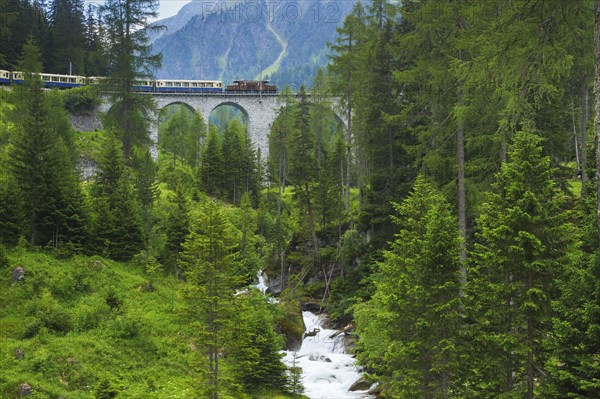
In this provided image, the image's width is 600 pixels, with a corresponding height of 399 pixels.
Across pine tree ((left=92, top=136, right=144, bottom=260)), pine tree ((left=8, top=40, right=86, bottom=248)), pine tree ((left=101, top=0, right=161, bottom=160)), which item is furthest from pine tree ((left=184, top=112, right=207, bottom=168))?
pine tree ((left=8, top=40, right=86, bottom=248))

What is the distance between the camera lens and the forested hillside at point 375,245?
11602 millimetres

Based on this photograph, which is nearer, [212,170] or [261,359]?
[261,359]

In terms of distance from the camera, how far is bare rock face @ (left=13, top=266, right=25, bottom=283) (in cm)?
2164

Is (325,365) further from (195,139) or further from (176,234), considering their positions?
(195,139)

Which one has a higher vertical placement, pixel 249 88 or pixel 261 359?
pixel 249 88

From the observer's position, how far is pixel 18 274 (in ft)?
71.8

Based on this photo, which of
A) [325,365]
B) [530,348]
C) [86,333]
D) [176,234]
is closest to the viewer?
[530,348]

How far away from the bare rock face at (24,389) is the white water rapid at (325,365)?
10.4 meters

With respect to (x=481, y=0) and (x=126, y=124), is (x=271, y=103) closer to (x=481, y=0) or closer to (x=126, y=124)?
(x=126, y=124)

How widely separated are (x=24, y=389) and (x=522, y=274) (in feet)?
49.5

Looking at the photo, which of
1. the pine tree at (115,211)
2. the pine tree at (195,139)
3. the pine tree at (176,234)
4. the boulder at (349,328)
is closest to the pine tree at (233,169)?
the pine tree at (195,139)

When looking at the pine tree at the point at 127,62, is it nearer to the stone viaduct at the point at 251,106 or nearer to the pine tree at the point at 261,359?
the pine tree at the point at 261,359

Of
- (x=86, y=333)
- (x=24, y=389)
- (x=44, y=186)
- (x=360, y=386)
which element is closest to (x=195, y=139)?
(x=44, y=186)

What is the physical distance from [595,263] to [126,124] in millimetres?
27865
